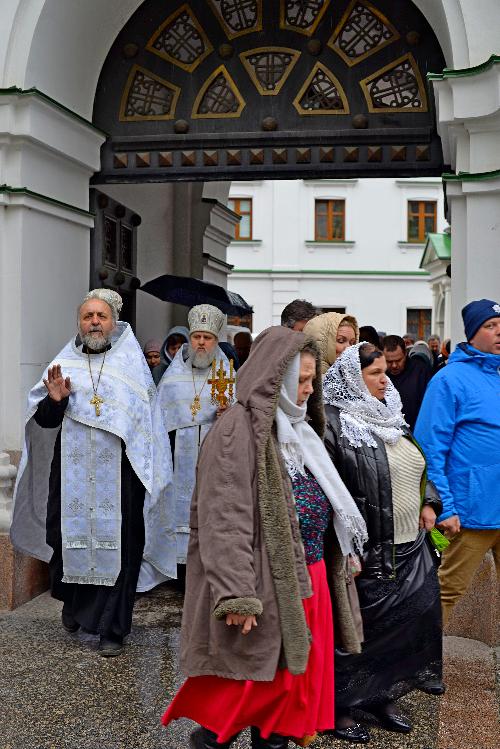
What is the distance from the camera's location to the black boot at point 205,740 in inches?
130

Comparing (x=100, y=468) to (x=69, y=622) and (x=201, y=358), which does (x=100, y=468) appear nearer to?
(x=69, y=622)

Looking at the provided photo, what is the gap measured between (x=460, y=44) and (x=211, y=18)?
183 centimetres

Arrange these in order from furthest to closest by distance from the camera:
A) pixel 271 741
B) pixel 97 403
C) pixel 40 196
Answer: pixel 40 196 → pixel 97 403 → pixel 271 741

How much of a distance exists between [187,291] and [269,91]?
2.42m

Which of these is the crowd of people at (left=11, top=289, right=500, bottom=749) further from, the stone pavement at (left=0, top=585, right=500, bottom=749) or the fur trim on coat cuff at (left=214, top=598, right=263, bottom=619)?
the stone pavement at (left=0, top=585, right=500, bottom=749)

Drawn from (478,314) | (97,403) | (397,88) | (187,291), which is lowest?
(97,403)

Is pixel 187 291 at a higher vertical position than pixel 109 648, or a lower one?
higher

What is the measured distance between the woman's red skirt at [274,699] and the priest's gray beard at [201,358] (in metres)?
3.08

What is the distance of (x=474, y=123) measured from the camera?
558 cm

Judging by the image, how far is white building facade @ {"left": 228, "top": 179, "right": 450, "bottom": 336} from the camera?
104ft

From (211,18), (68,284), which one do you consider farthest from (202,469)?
(211,18)

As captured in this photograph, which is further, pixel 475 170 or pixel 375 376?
pixel 475 170

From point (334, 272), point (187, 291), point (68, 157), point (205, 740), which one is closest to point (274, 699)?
point (205, 740)

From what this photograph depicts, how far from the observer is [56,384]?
5184 mm
